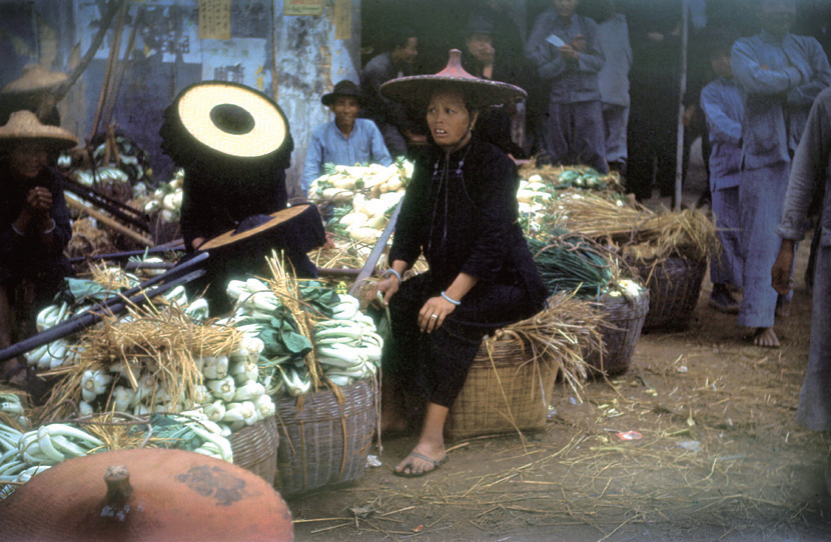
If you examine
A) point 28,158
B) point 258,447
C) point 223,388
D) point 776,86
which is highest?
point 776,86

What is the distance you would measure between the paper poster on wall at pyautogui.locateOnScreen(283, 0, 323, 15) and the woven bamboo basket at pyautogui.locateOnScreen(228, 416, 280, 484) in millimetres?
4880

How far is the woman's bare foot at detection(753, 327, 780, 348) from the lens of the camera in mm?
4859

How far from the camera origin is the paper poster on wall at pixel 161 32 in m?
5.93

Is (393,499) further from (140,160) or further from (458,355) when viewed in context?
(140,160)

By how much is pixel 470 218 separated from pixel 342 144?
11.0 ft

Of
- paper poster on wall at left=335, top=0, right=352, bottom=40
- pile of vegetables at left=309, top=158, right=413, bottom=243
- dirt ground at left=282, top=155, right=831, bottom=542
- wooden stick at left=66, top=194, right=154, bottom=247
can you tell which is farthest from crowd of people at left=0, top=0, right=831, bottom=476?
wooden stick at left=66, top=194, right=154, bottom=247

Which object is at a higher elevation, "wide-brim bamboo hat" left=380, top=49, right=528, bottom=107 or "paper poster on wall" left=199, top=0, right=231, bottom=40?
"paper poster on wall" left=199, top=0, right=231, bottom=40

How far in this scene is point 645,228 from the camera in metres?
4.96

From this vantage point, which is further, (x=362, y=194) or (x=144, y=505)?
(x=362, y=194)

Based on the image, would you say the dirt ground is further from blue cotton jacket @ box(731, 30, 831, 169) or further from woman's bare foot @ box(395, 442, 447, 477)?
blue cotton jacket @ box(731, 30, 831, 169)

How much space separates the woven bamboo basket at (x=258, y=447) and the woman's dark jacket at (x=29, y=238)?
208 centimetres

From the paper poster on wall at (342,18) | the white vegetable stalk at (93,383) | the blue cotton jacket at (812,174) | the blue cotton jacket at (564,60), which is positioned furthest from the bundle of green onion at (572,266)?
the paper poster on wall at (342,18)

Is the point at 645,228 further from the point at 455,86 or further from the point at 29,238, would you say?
the point at 29,238

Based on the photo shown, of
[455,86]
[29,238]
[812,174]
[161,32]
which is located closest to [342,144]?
[161,32]
